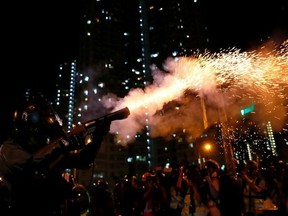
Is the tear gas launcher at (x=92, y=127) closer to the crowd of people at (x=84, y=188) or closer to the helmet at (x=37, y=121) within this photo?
the crowd of people at (x=84, y=188)

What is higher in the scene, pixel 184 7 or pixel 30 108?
pixel 184 7

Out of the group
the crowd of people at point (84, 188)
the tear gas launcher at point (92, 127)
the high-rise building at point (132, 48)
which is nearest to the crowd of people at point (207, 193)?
the crowd of people at point (84, 188)

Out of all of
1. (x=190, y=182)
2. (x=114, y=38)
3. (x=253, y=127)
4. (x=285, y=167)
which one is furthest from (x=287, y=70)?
(x=114, y=38)

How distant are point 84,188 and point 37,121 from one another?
314cm

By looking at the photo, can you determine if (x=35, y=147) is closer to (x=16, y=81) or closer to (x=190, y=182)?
(x=190, y=182)

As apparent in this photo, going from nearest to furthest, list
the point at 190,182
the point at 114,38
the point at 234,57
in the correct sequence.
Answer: the point at 190,182 → the point at 234,57 → the point at 114,38

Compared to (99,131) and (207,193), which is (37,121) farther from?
(207,193)

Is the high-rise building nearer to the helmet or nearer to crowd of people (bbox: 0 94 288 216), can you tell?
crowd of people (bbox: 0 94 288 216)

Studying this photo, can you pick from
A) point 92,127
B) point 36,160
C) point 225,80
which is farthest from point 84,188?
point 225,80

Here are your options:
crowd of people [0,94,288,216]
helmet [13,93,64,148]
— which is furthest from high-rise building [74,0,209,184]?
helmet [13,93,64,148]

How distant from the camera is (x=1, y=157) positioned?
2.51 metres

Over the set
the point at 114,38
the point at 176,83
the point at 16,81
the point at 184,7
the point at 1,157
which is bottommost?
the point at 1,157

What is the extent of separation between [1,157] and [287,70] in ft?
42.1

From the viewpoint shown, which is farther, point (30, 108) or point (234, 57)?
point (234, 57)
